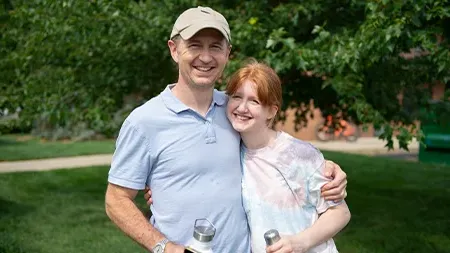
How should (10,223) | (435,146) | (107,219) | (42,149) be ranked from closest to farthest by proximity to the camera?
(10,223) < (107,219) < (435,146) < (42,149)

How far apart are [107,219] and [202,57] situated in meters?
5.75

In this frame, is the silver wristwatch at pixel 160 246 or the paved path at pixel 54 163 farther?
the paved path at pixel 54 163

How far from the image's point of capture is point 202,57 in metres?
2.47

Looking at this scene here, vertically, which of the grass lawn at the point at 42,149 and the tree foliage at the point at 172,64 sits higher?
the tree foliage at the point at 172,64

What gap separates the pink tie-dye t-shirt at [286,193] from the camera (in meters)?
2.51

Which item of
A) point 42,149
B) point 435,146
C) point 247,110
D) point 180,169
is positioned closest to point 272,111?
point 247,110

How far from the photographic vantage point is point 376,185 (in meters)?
10.7

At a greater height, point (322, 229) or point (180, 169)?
point (180, 169)

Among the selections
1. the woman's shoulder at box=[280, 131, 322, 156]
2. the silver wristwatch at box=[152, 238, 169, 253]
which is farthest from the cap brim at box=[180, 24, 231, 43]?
the silver wristwatch at box=[152, 238, 169, 253]

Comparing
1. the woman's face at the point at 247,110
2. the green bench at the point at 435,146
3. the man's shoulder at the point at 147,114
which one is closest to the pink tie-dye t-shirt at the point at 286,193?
the woman's face at the point at 247,110

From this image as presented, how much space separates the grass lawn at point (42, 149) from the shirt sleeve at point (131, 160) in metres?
11.9

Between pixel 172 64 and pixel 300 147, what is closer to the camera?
pixel 300 147

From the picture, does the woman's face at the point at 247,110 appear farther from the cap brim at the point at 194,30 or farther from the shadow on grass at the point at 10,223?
the shadow on grass at the point at 10,223

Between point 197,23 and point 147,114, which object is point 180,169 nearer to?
point 147,114
